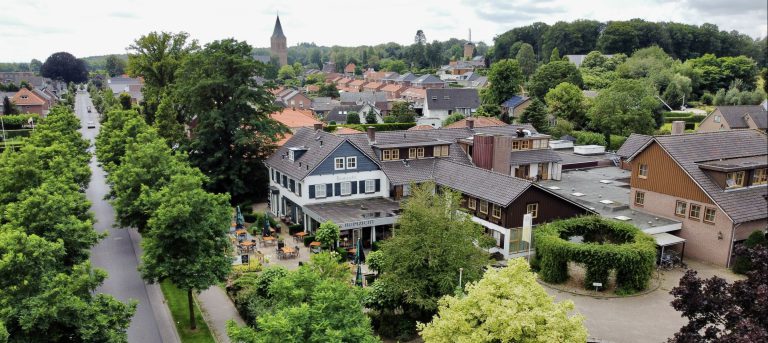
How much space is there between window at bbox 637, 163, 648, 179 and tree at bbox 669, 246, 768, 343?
21.6m

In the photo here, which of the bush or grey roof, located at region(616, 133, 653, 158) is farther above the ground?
grey roof, located at region(616, 133, 653, 158)

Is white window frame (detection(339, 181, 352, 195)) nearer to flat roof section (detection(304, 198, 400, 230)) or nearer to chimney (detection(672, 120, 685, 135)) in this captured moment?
flat roof section (detection(304, 198, 400, 230))

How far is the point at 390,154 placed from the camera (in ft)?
131

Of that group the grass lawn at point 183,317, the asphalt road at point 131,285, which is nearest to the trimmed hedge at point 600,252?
the grass lawn at point 183,317

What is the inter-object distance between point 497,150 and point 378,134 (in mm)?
9269

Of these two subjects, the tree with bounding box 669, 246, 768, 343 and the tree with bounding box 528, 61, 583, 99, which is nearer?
the tree with bounding box 669, 246, 768, 343

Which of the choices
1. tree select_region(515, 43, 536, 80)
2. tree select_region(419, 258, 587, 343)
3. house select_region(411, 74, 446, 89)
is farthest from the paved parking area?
tree select_region(515, 43, 536, 80)

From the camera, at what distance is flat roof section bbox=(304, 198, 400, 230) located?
34.2m

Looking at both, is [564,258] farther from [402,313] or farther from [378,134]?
[378,134]

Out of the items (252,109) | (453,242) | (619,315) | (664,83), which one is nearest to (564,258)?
(619,315)

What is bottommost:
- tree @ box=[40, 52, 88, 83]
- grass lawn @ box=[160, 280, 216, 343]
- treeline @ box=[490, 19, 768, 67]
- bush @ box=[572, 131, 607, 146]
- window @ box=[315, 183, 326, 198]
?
grass lawn @ box=[160, 280, 216, 343]

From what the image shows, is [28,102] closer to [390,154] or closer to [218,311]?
[390,154]

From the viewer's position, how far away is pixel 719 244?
100 feet

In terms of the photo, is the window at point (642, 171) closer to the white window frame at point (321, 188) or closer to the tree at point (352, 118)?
the white window frame at point (321, 188)
